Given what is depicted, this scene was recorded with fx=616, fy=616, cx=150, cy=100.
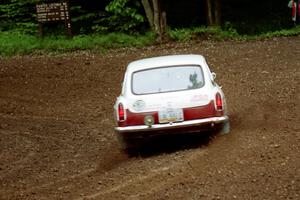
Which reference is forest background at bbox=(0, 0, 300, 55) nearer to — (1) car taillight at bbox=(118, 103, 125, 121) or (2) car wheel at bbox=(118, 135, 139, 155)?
(2) car wheel at bbox=(118, 135, 139, 155)

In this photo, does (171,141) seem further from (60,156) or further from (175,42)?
(175,42)

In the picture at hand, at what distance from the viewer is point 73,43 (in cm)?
2416

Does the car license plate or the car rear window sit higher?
the car rear window

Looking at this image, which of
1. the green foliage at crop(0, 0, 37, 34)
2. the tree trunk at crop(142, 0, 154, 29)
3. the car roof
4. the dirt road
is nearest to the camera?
the dirt road

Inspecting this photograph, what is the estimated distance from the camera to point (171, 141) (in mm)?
11219

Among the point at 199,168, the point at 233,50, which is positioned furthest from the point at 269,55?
the point at 199,168

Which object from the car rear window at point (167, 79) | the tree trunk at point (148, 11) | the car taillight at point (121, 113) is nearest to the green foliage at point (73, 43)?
the tree trunk at point (148, 11)

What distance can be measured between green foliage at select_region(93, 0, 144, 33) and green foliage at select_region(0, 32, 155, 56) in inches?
43.8

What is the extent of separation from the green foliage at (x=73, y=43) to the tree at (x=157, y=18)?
35cm

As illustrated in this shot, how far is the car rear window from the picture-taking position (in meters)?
10.4

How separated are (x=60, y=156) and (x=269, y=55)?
10911mm

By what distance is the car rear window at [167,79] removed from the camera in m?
10.4

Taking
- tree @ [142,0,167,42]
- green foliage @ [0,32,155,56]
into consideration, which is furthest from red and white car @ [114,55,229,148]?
tree @ [142,0,167,42]

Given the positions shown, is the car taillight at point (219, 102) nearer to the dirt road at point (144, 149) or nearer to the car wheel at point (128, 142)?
the dirt road at point (144, 149)
